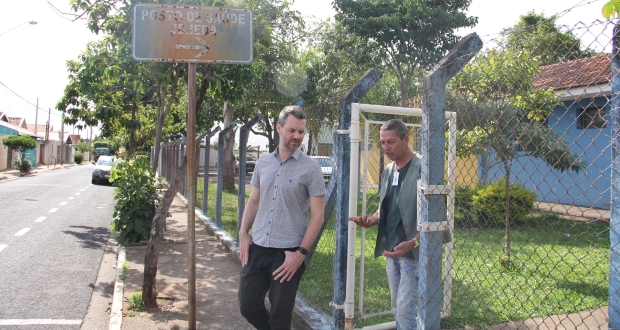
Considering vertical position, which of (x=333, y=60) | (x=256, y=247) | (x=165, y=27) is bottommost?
(x=256, y=247)

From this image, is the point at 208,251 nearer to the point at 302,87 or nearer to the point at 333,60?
the point at 302,87

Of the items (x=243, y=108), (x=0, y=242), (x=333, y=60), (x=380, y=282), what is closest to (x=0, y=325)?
(x=380, y=282)

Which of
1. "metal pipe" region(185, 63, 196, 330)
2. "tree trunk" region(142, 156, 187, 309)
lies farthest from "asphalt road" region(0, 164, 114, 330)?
"metal pipe" region(185, 63, 196, 330)

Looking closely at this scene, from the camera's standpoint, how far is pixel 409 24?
524 inches

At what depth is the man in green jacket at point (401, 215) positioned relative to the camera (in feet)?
10.3

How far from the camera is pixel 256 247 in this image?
322cm

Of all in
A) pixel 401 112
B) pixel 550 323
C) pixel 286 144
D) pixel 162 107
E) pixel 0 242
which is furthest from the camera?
pixel 0 242

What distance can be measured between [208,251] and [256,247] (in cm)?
455

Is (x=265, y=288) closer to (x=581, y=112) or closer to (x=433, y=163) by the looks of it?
(x=433, y=163)

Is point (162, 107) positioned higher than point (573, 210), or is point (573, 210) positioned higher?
point (162, 107)

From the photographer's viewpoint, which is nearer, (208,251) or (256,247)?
(256,247)

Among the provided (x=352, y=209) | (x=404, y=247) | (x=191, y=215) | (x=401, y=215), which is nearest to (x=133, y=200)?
(x=191, y=215)

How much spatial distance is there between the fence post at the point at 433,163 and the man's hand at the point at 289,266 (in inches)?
29.9

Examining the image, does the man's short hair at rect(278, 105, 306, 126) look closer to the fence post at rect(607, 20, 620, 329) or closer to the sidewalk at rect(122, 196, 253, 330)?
the fence post at rect(607, 20, 620, 329)
